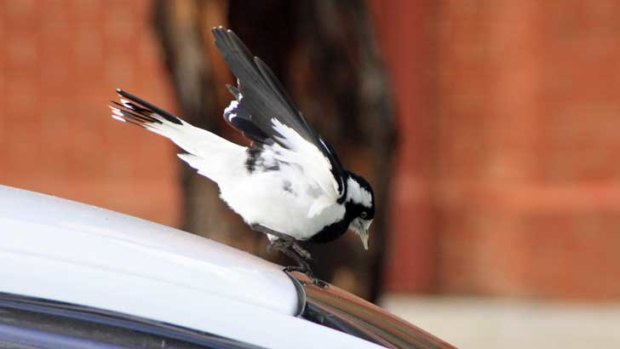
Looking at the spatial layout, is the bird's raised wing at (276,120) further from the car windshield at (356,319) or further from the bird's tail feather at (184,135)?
the car windshield at (356,319)

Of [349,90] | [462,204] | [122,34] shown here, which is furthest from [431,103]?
[349,90]

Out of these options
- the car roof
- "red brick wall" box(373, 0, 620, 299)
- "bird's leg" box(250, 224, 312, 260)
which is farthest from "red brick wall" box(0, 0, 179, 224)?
the car roof

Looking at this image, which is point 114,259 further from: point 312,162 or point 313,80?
point 313,80

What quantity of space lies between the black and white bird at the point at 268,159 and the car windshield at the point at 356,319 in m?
0.15

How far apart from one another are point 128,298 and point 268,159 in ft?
3.27

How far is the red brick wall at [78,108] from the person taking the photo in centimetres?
950

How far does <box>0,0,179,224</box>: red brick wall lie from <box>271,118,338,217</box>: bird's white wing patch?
6.25 meters

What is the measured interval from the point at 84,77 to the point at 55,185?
754mm

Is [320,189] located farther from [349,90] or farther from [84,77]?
[84,77]

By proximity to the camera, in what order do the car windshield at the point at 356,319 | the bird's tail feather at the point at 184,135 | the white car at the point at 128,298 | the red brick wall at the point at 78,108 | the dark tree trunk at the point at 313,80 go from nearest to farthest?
the white car at the point at 128,298, the car windshield at the point at 356,319, the bird's tail feather at the point at 184,135, the dark tree trunk at the point at 313,80, the red brick wall at the point at 78,108

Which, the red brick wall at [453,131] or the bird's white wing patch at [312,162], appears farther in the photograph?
the red brick wall at [453,131]

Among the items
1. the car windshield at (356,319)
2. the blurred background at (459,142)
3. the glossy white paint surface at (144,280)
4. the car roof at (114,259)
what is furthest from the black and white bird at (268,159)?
the blurred background at (459,142)

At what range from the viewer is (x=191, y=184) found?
5.41 meters

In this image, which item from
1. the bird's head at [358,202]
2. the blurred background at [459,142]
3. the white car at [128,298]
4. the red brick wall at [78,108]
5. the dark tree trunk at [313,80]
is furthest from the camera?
the red brick wall at [78,108]
